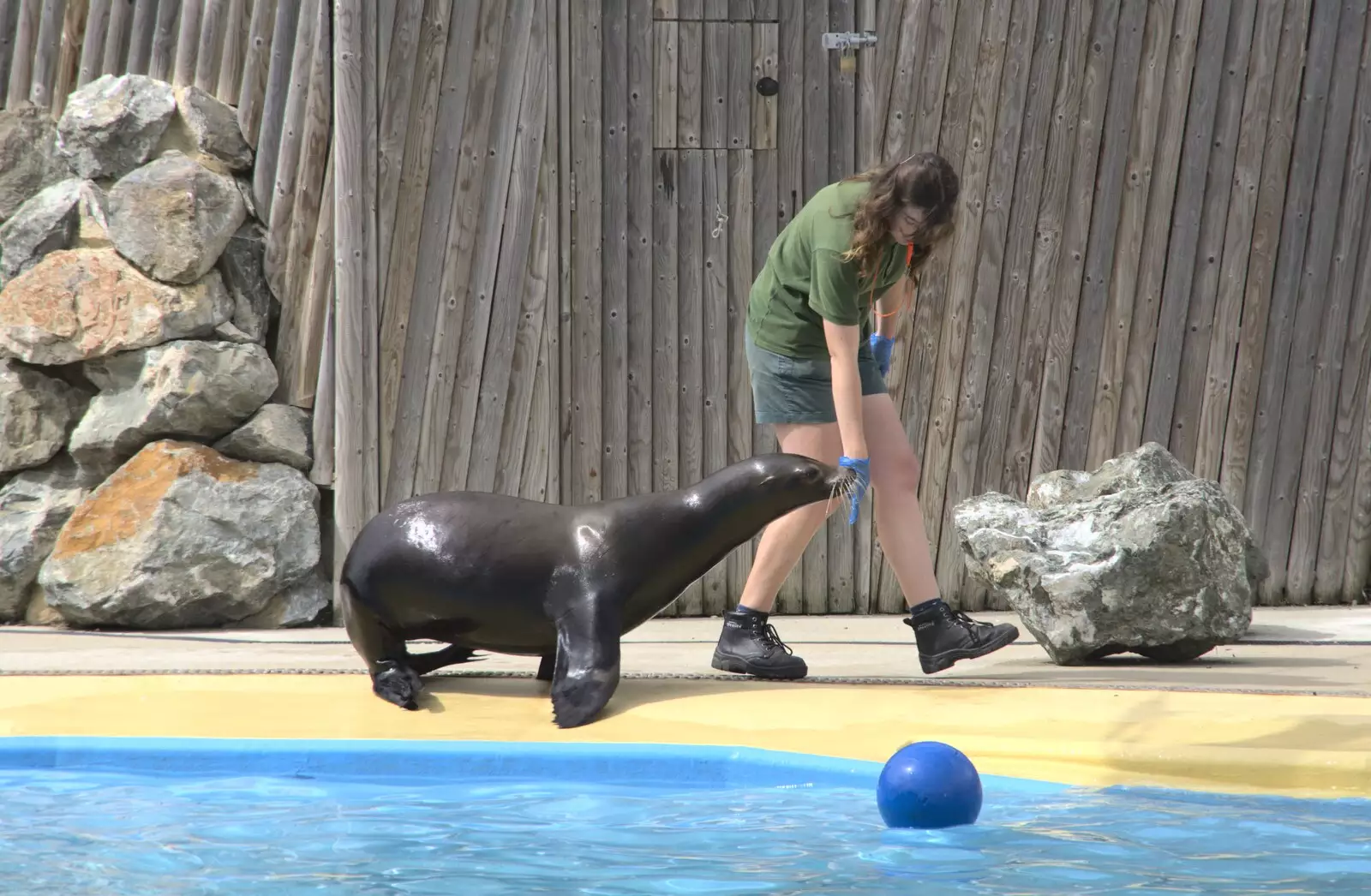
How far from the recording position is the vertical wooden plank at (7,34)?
21.4 ft

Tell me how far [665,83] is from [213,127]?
1.89 meters

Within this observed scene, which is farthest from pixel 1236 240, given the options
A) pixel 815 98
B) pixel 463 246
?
pixel 463 246

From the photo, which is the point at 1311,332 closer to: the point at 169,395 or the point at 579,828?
the point at 579,828

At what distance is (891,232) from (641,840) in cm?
179

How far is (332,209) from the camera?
6.14 meters

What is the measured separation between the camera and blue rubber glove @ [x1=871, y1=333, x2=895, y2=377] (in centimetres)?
449

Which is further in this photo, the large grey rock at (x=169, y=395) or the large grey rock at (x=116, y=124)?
the large grey rock at (x=116, y=124)

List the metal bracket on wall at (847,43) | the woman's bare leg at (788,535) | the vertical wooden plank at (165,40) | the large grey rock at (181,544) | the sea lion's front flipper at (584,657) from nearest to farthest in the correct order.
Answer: the sea lion's front flipper at (584,657), the woman's bare leg at (788,535), the large grey rock at (181,544), the metal bracket on wall at (847,43), the vertical wooden plank at (165,40)

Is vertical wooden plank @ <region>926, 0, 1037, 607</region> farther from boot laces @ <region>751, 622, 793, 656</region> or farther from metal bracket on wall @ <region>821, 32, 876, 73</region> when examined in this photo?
boot laces @ <region>751, 622, 793, 656</region>

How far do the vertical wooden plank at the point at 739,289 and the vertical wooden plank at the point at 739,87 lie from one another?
2.6 inches

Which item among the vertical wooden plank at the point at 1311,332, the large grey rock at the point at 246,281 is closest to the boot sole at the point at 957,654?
the vertical wooden plank at the point at 1311,332

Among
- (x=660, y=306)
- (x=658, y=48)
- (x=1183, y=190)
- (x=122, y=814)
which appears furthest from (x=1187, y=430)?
(x=122, y=814)

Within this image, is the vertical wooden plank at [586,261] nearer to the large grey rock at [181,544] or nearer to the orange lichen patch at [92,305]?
the large grey rock at [181,544]

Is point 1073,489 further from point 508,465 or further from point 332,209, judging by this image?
point 332,209
